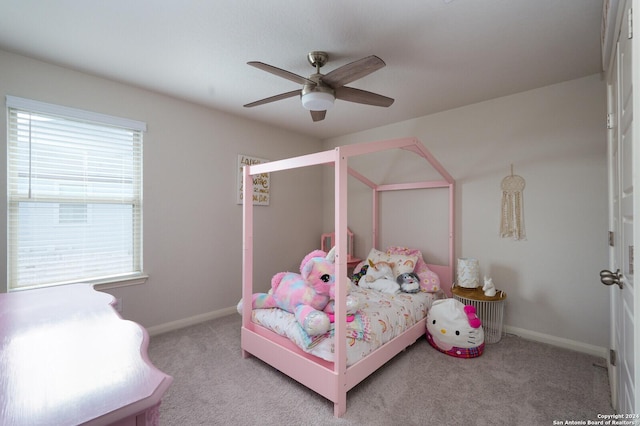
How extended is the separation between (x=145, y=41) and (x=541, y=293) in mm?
3918

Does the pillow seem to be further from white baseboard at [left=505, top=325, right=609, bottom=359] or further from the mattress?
white baseboard at [left=505, top=325, right=609, bottom=359]

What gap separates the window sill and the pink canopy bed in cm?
114

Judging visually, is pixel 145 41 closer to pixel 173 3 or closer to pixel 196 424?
pixel 173 3

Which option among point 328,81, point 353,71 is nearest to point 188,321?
point 328,81

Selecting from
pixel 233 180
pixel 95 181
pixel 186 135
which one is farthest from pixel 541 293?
pixel 95 181

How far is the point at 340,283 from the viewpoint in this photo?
1.73 metres

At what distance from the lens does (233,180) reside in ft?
11.4

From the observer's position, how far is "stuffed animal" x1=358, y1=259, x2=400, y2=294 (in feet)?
9.70

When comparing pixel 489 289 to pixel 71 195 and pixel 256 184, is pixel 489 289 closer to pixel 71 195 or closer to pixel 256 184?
pixel 256 184

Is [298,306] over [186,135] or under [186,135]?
under

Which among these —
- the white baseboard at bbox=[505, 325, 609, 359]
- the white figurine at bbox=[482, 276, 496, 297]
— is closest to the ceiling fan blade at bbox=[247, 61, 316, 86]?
the white figurine at bbox=[482, 276, 496, 297]

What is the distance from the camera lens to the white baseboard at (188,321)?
2856mm

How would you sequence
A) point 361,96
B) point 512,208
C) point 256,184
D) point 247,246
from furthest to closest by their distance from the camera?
point 256,184
point 512,208
point 247,246
point 361,96

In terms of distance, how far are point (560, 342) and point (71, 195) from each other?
453 centimetres
